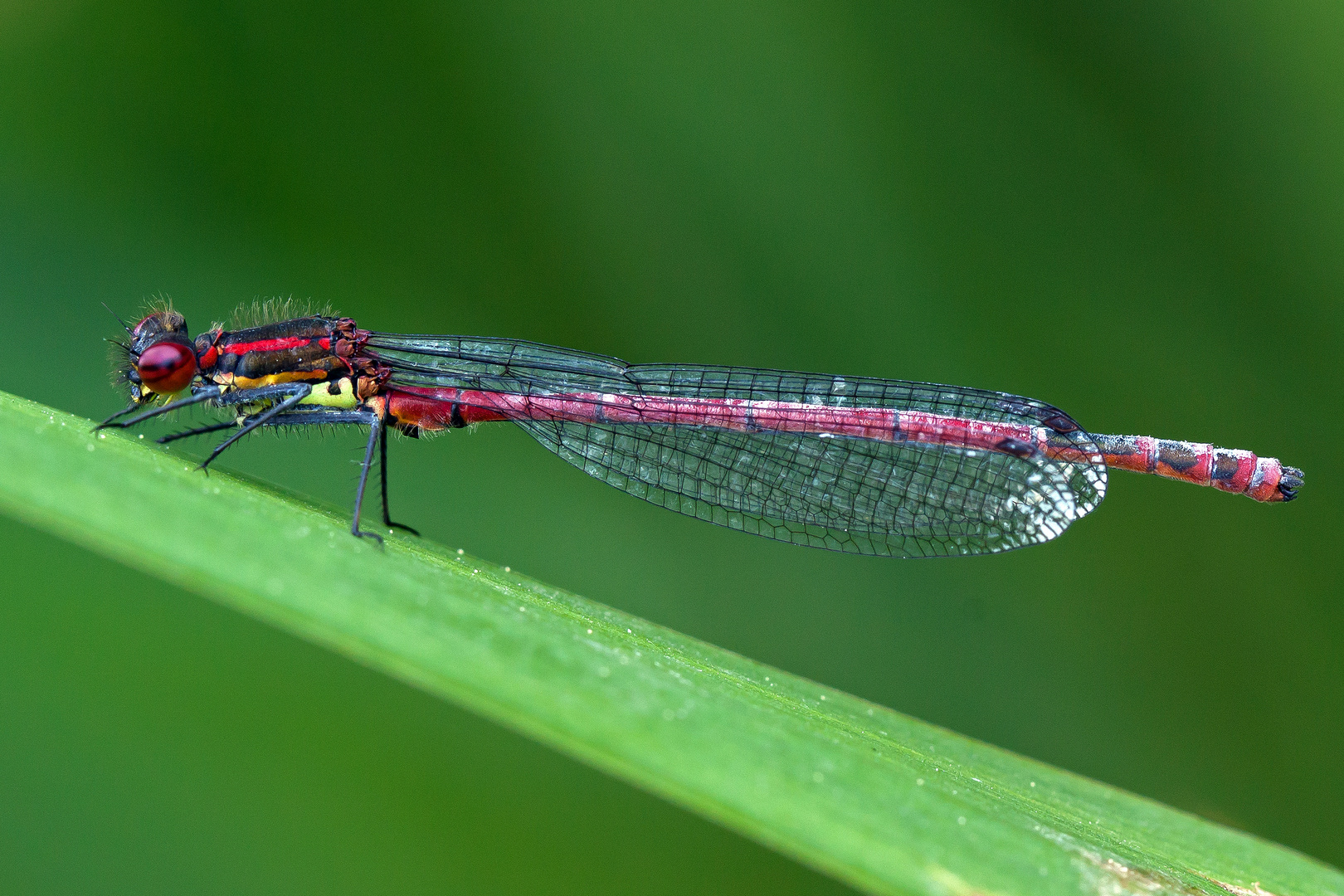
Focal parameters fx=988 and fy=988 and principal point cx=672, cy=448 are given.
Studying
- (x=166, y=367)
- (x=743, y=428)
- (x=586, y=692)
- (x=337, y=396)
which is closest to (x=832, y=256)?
(x=743, y=428)

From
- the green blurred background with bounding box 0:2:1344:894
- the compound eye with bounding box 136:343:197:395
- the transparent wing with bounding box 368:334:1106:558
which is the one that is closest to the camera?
the compound eye with bounding box 136:343:197:395

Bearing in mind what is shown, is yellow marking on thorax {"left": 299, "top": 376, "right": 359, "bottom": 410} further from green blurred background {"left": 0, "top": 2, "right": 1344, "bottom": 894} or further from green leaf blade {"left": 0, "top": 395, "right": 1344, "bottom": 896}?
green leaf blade {"left": 0, "top": 395, "right": 1344, "bottom": 896}

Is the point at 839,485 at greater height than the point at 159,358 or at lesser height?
greater

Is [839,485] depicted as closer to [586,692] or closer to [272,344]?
[272,344]

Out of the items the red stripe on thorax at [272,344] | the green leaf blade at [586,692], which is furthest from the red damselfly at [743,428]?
the green leaf blade at [586,692]

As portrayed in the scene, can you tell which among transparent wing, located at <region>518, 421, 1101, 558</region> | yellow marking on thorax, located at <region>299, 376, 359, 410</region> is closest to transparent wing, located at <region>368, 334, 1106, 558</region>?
transparent wing, located at <region>518, 421, 1101, 558</region>

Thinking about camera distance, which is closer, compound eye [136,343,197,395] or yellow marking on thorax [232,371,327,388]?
compound eye [136,343,197,395]

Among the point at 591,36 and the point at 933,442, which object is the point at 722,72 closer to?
the point at 591,36
